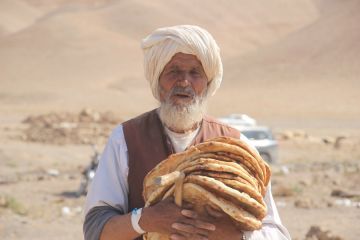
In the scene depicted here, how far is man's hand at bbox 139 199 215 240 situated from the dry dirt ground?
647 centimetres

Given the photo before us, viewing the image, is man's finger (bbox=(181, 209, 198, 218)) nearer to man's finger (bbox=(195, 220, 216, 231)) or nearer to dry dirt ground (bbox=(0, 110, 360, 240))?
man's finger (bbox=(195, 220, 216, 231))

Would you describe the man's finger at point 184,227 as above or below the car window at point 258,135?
above

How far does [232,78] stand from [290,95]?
466 inches

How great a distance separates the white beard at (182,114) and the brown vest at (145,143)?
5 cm

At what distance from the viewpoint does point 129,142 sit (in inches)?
130

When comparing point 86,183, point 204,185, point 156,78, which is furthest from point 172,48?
point 86,183

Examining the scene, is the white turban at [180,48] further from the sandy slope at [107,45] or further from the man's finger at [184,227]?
the sandy slope at [107,45]

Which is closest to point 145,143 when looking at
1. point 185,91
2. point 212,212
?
point 185,91

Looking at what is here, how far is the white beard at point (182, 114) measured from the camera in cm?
331

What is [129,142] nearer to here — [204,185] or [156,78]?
[156,78]

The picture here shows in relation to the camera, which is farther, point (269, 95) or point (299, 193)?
point (269, 95)

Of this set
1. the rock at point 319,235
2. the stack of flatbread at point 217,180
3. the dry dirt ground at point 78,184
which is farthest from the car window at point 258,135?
the stack of flatbread at point 217,180

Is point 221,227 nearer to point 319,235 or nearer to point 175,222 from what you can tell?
point 175,222

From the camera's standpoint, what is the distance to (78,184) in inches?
636
